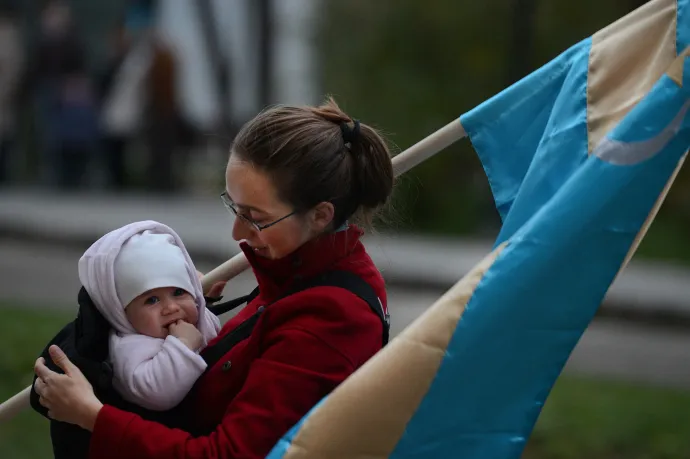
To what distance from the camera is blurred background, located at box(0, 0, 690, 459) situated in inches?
479

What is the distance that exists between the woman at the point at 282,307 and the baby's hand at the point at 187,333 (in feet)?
0.16

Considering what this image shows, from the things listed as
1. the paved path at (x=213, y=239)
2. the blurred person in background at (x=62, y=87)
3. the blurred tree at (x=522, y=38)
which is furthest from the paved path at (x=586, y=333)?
the blurred person in background at (x=62, y=87)

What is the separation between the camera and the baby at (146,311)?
263cm

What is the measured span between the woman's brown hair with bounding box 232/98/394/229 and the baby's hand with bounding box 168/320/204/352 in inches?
13.9

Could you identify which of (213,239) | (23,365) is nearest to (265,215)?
(23,365)

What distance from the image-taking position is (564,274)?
98.3 inches

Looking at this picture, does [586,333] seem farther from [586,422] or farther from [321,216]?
[321,216]

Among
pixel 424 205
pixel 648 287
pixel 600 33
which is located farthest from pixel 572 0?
pixel 600 33

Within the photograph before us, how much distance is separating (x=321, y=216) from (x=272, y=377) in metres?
0.38

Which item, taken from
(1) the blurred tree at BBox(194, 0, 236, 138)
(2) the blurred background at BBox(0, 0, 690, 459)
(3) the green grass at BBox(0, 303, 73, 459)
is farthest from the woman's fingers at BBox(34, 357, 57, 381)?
(1) the blurred tree at BBox(194, 0, 236, 138)

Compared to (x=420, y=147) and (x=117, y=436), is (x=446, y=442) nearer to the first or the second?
(x=117, y=436)

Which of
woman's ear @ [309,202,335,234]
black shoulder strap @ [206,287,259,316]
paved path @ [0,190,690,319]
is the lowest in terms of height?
paved path @ [0,190,690,319]

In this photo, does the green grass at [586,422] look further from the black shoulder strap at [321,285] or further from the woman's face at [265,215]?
the woman's face at [265,215]

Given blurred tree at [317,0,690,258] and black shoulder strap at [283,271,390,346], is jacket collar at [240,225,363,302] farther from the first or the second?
blurred tree at [317,0,690,258]
